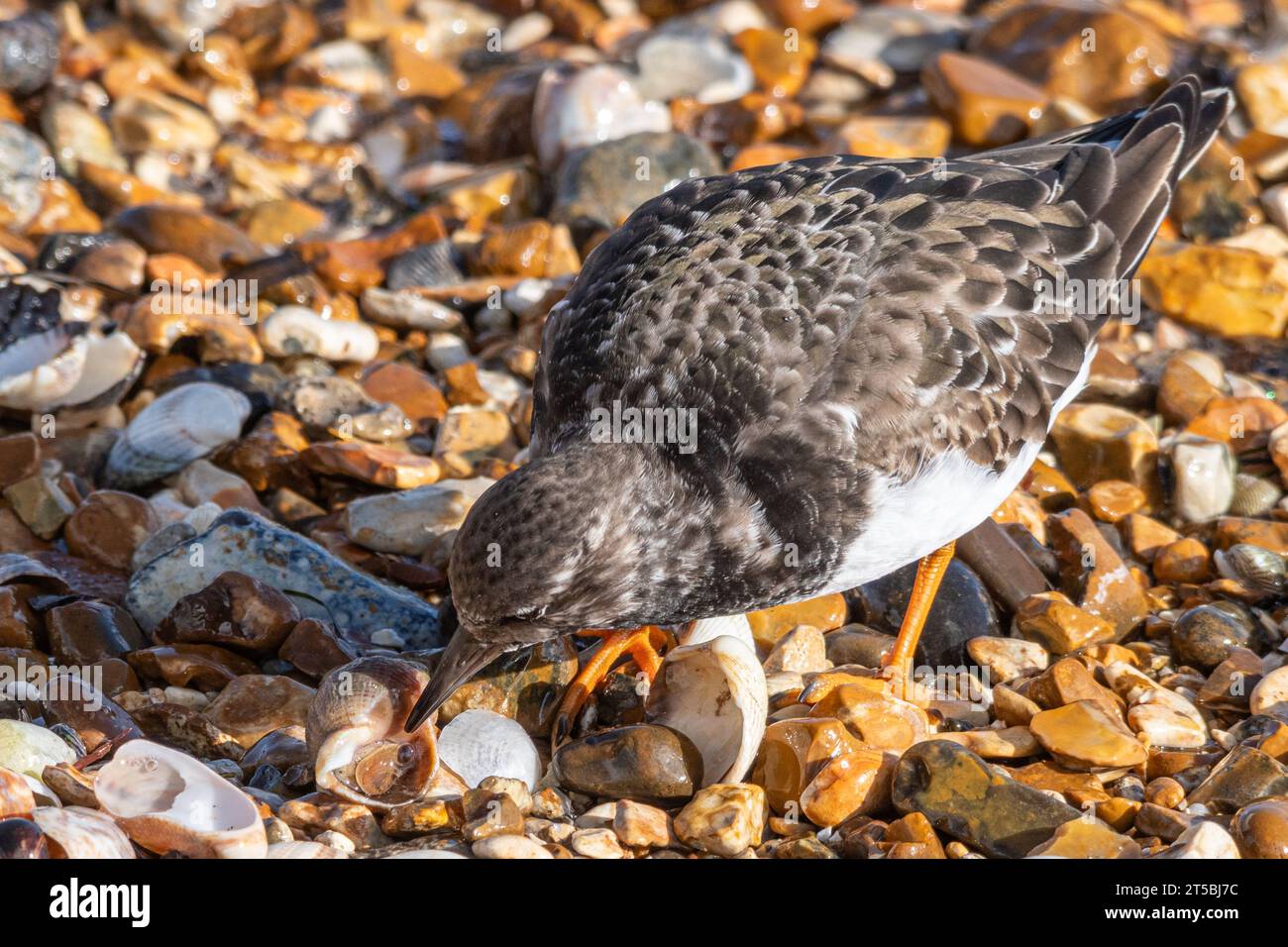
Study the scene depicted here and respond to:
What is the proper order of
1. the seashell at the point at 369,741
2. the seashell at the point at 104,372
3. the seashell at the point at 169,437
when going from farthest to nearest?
1. the seashell at the point at 104,372
2. the seashell at the point at 169,437
3. the seashell at the point at 369,741

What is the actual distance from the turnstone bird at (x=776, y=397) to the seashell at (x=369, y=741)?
0.36ft

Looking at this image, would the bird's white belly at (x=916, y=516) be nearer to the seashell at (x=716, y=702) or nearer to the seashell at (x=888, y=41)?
the seashell at (x=716, y=702)

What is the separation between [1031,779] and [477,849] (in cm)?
205

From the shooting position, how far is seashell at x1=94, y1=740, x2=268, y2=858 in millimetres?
4586

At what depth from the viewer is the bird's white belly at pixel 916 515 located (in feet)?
17.2

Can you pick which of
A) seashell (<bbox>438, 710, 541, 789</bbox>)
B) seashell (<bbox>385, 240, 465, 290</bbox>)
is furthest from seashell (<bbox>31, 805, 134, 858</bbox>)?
seashell (<bbox>385, 240, 465, 290</bbox>)

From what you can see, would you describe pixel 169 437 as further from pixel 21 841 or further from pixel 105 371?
pixel 21 841

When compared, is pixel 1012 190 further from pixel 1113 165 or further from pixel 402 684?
pixel 402 684

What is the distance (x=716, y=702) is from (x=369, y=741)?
1250 millimetres

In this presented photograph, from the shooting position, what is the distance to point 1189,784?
5367 mm

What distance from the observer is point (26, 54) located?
32.2 ft

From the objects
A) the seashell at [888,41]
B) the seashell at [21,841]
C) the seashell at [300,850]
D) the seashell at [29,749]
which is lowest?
the seashell at [300,850]

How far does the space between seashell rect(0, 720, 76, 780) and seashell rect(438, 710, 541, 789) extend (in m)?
1.31

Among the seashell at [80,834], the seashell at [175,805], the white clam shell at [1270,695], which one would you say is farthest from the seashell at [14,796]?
the white clam shell at [1270,695]
